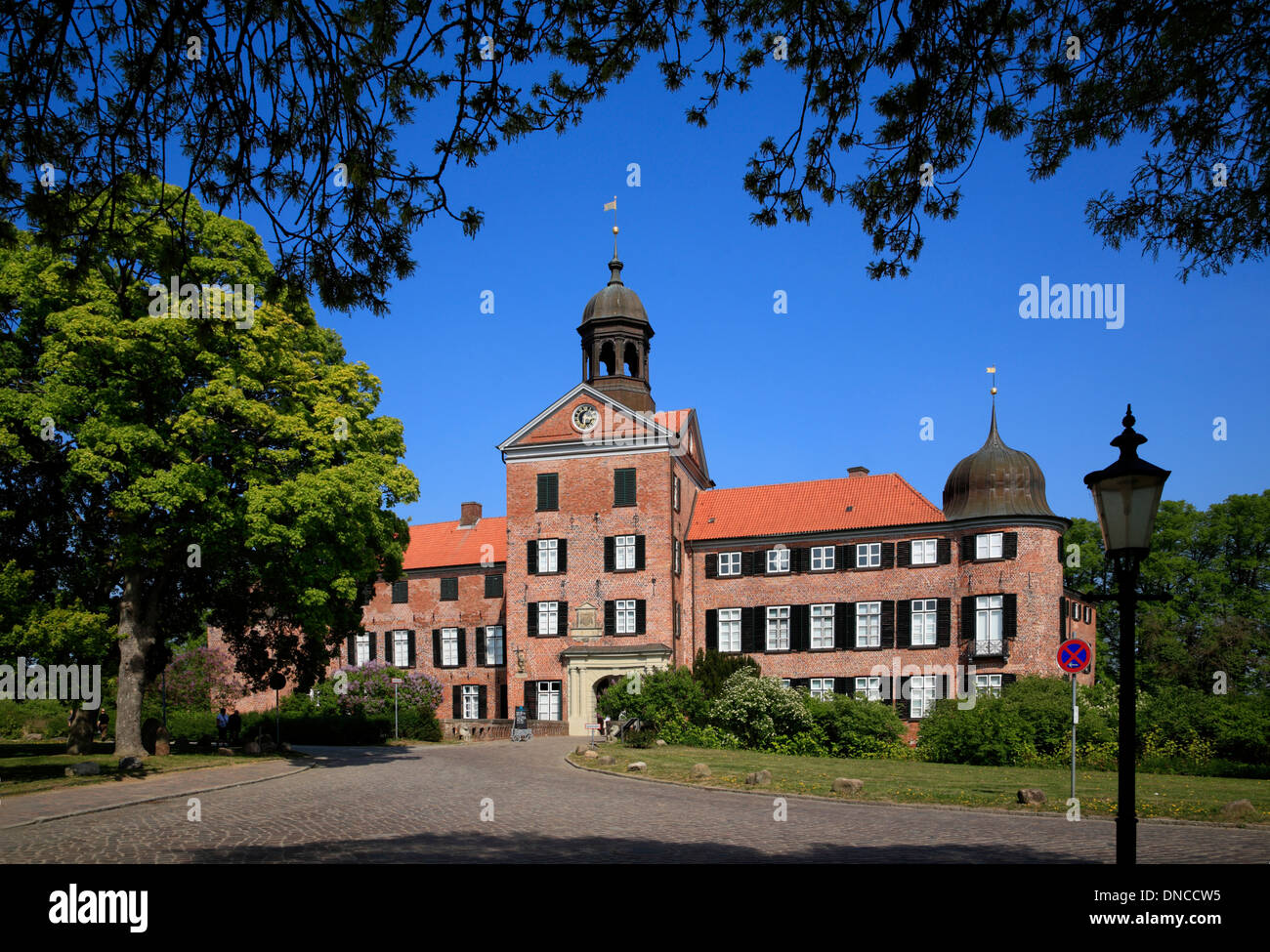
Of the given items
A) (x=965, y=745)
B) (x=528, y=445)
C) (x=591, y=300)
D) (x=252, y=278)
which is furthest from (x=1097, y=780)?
(x=591, y=300)

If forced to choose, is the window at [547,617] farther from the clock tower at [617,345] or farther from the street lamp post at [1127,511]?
the street lamp post at [1127,511]

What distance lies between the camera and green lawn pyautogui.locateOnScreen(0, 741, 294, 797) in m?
19.6

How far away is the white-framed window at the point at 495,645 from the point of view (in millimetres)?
48219

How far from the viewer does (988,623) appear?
38000 millimetres

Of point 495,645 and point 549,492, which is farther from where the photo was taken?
point 495,645

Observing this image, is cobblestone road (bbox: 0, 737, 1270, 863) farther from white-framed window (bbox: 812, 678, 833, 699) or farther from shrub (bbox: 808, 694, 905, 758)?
white-framed window (bbox: 812, 678, 833, 699)

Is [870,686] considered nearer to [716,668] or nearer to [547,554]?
[716,668]

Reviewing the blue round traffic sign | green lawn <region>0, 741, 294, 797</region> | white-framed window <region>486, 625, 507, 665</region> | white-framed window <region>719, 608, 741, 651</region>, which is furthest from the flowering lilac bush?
the blue round traffic sign

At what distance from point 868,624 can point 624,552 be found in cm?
1043

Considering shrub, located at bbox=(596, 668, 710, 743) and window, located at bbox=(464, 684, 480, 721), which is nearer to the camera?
shrub, located at bbox=(596, 668, 710, 743)

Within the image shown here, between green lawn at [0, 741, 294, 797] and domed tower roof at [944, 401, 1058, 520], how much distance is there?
26.3 metres

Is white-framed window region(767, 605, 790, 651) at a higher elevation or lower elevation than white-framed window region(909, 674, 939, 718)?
higher

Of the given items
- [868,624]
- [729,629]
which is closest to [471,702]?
[729,629]

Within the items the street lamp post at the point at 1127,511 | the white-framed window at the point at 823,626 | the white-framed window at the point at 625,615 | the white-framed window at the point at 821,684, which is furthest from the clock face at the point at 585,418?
the street lamp post at the point at 1127,511
